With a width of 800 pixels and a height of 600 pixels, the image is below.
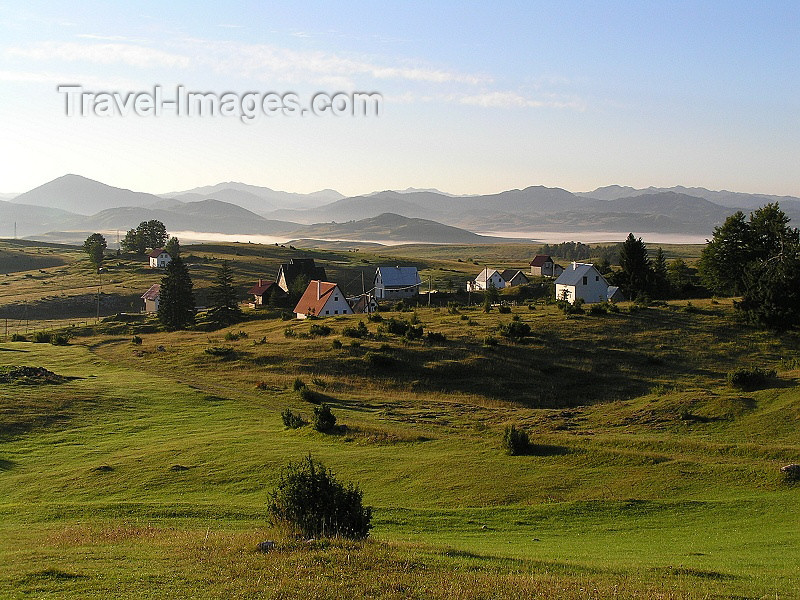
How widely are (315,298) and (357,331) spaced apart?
25311 mm

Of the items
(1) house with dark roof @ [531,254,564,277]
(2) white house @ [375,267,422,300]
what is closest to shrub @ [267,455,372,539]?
(2) white house @ [375,267,422,300]

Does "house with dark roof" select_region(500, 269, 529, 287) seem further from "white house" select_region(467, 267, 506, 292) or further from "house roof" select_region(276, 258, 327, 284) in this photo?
"house roof" select_region(276, 258, 327, 284)

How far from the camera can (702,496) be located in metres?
25.2

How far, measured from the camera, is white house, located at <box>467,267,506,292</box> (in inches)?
4756

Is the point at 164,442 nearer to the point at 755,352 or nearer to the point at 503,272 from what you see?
the point at 755,352

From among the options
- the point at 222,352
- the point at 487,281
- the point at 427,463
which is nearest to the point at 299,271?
the point at 487,281

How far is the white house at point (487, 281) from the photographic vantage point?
4756 inches

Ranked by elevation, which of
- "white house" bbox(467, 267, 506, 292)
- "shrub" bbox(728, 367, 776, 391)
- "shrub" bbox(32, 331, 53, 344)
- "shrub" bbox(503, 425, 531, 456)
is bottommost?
"shrub" bbox(32, 331, 53, 344)

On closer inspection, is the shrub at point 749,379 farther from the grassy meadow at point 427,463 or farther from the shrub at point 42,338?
the shrub at point 42,338

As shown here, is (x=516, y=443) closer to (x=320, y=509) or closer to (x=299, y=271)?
(x=320, y=509)

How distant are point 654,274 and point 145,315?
249 ft

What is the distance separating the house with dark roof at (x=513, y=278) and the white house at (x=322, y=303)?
127 feet

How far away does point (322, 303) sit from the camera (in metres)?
87.2

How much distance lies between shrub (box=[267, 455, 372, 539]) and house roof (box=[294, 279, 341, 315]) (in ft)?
225
